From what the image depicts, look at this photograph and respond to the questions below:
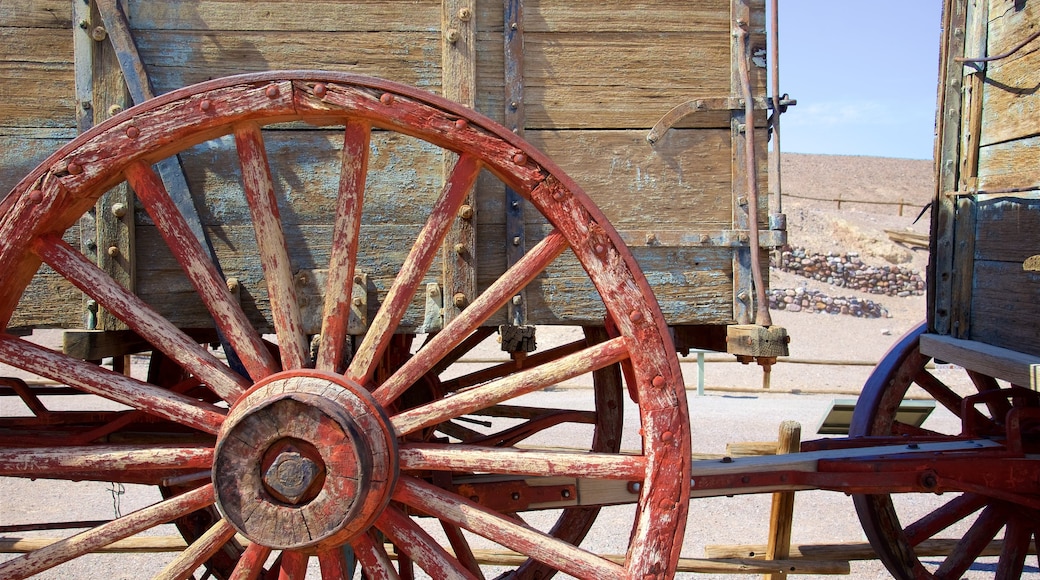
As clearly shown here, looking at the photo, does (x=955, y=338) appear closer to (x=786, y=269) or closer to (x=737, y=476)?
(x=737, y=476)

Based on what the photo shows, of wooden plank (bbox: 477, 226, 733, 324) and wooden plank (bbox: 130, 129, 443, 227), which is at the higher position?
wooden plank (bbox: 130, 129, 443, 227)

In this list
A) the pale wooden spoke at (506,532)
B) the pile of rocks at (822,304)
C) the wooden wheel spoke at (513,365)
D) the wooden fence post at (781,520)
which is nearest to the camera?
the pale wooden spoke at (506,532)

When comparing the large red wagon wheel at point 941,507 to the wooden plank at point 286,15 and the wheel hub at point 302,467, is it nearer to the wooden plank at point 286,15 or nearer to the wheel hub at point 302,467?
the wheel hub at point 302,467

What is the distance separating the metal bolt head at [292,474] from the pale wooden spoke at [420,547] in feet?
0.70

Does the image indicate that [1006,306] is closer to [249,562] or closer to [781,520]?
[781,520]

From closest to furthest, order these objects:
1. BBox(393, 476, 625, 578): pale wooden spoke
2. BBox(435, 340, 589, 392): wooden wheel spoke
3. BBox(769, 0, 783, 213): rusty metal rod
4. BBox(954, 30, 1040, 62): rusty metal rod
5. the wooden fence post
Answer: BBox(393, 476, 625, 578): pale wooden spoke → BBox(769, 0, 783, 213): rusty metal rod → BBox(954, 30, 1040, 62): rusty metal rod → BBox(435, 340, 589, 392): wooden wheel spoke → the wooden fence post

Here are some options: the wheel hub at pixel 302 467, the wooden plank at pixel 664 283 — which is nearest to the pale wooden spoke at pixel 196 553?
the wheel hub at pixel 302 467

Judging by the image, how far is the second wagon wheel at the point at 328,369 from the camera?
1853mm

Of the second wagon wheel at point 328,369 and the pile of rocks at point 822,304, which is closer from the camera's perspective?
the second wagon wheel at point 328,369

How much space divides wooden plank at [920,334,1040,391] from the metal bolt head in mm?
2065

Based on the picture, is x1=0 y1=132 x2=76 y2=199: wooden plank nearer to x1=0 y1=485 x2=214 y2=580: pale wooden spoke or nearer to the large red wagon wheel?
x1=0 y1=485 x2=214 y2=580: pale wooden spoke

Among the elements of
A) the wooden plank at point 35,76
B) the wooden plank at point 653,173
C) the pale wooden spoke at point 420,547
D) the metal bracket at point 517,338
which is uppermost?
the wooden plank at point 35,76

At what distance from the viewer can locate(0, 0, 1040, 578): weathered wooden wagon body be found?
188 cm

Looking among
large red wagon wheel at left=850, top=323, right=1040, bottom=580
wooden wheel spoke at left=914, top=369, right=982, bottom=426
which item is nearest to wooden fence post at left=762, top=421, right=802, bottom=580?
large red wagon wheel at left=850, top=323, right=1040, bottom=580
